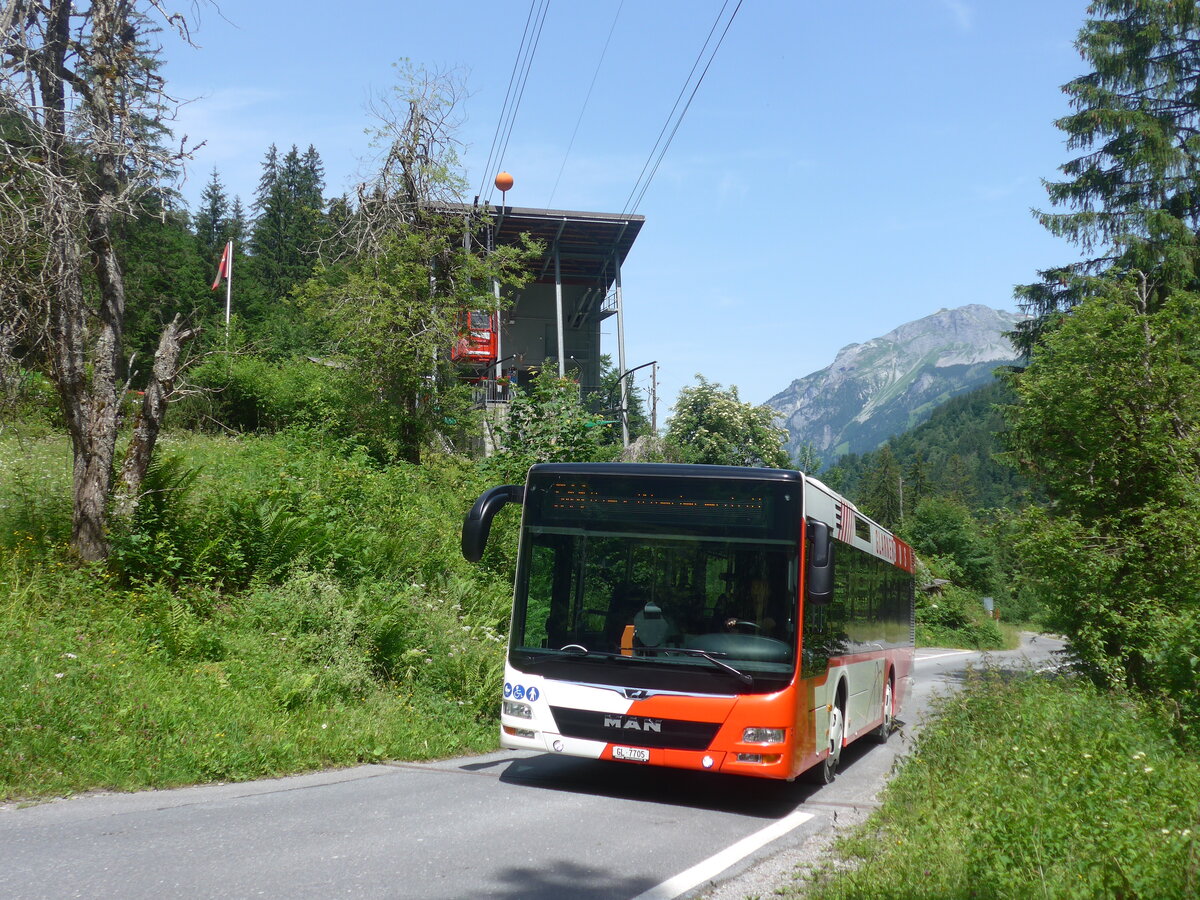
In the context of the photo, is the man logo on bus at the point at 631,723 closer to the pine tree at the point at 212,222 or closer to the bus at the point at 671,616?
the bus at the point at 671,616

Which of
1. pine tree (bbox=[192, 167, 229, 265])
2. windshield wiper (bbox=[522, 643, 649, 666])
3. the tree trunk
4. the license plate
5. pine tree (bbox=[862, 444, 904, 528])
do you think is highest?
pine tree (bbox=[192, 167, 229, 265])

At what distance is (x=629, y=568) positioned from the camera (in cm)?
848

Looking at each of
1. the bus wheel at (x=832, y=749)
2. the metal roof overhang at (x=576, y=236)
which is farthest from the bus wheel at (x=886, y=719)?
the metal roof overhang at (x=576, y=236)

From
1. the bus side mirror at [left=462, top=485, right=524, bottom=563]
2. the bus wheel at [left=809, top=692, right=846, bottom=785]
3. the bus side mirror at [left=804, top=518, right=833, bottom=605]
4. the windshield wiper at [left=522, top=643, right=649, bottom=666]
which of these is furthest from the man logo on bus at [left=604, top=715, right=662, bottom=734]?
the bus wheel at [left=809, top=692, right=846, bottom=785]

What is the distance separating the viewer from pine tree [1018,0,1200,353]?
2455cm

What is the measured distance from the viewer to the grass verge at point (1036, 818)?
486 cm

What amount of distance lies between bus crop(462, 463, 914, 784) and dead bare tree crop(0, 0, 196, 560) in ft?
16.2

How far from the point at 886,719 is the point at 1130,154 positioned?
18373 mm

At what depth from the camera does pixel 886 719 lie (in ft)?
46.1

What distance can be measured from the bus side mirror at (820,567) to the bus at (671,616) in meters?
0.01

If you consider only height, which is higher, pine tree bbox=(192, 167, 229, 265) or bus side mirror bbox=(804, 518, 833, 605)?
pine tree bbox=(192, 167, 229, 265)

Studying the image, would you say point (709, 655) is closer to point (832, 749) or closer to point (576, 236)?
point (832, 749)

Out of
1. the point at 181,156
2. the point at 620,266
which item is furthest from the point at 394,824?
the point at 620,266

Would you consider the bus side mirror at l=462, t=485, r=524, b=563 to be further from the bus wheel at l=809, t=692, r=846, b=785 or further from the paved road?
the bus wheel at l=809, t=692, r=846, b=785
